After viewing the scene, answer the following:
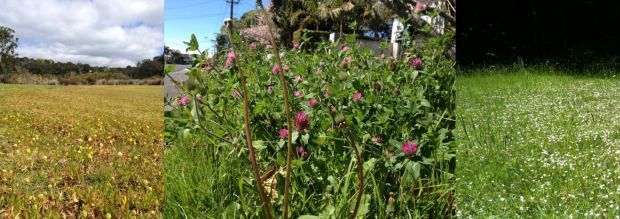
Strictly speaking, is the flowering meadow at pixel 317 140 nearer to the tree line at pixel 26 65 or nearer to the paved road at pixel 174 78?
the paved road at pixel 174 78

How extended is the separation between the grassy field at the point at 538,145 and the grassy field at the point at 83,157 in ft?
5.59

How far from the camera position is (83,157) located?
3365mm

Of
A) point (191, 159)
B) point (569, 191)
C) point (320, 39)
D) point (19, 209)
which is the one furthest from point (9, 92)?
point (569, 191)

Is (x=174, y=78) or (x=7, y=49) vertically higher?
(x=7, y=49)

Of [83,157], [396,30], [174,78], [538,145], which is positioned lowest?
[83,157]

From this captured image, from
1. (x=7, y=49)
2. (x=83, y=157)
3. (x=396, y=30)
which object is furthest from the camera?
(x=7, y=49)

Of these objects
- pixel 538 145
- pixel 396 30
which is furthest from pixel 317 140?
pixel 538 145

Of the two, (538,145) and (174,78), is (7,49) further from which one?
(538,145)

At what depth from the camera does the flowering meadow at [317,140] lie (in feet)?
3.77

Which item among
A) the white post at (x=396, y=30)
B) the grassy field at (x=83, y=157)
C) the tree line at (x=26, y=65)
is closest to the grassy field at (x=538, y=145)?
the white post at (x=396, y=30)

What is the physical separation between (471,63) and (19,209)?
235 cm

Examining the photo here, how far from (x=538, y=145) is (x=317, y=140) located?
639mm

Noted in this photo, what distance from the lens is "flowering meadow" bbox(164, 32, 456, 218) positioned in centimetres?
115

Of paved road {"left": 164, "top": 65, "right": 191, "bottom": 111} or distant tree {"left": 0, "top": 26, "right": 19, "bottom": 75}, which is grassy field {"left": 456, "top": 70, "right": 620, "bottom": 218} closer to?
paved road {"left": 164, "top": 65, "right": 191, "bottom": 111}
